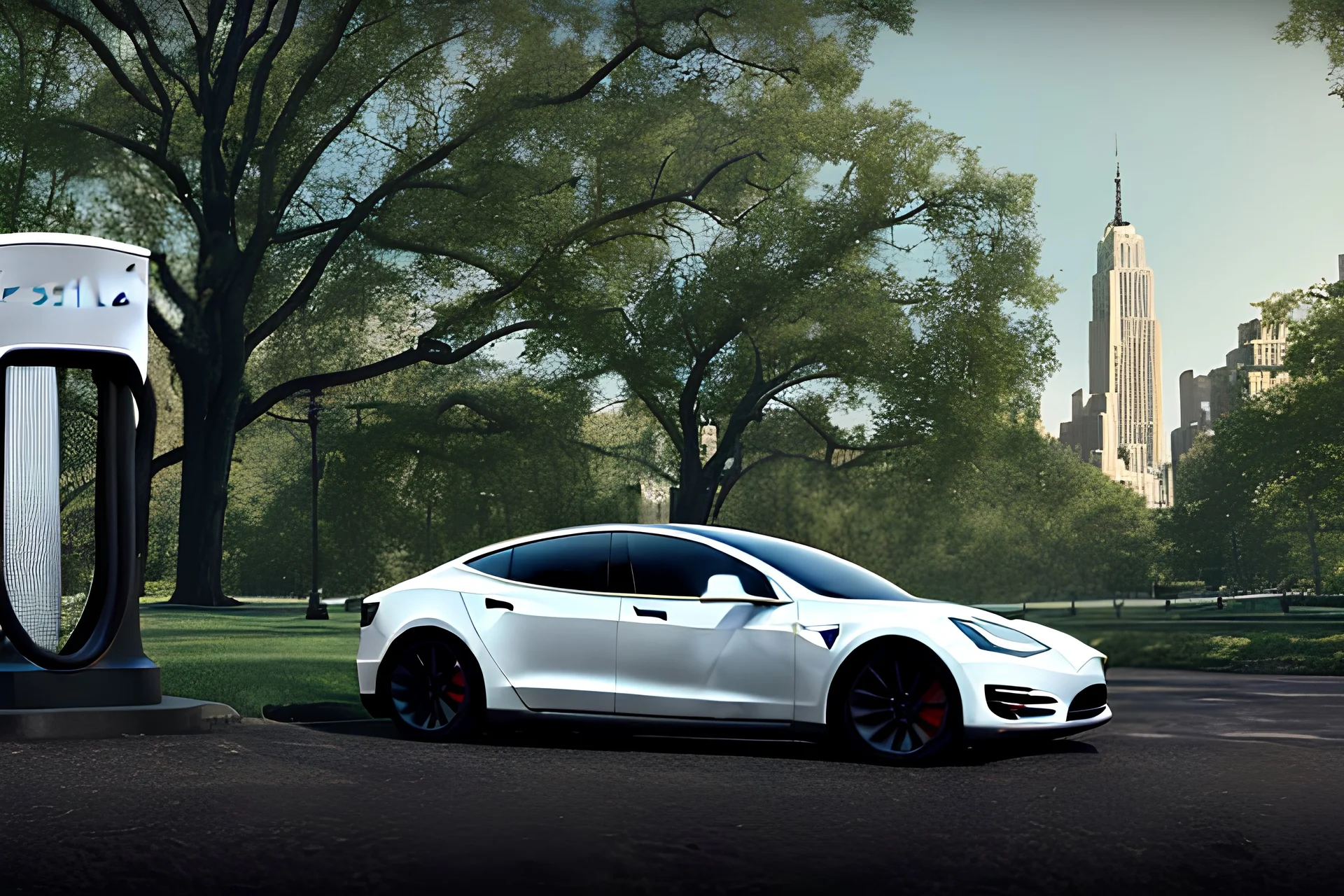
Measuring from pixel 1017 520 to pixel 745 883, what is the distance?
135ft

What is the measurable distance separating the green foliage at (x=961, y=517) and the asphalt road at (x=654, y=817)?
2871 cm

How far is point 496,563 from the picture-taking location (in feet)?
34.6

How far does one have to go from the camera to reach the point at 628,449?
42.3m

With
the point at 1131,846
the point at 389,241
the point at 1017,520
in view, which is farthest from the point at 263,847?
the point at 1017,520

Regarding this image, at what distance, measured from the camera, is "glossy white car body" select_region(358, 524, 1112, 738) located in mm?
9094

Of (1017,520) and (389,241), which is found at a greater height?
(389,241)

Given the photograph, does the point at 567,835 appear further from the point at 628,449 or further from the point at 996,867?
the point at 628,449

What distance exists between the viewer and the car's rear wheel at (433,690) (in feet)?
33.7

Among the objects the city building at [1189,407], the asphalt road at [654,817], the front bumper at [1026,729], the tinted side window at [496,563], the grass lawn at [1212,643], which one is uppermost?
the city building at [1189,407]

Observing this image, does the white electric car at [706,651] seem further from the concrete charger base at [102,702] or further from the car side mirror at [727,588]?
the concrete charger base at [102,702]

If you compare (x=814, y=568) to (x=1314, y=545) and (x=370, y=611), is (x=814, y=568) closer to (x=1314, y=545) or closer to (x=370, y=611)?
(x=370, y=611)

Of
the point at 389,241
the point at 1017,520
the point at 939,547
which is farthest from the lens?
the point at 1017,520

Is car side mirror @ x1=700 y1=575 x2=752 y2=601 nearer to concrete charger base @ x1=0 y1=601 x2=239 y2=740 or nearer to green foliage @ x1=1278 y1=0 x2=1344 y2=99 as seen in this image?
concrete charger base @ x1=0 y1=601 x2=239 y2=740

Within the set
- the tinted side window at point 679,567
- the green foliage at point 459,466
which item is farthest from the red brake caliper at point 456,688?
the green foliage at point 459,466
